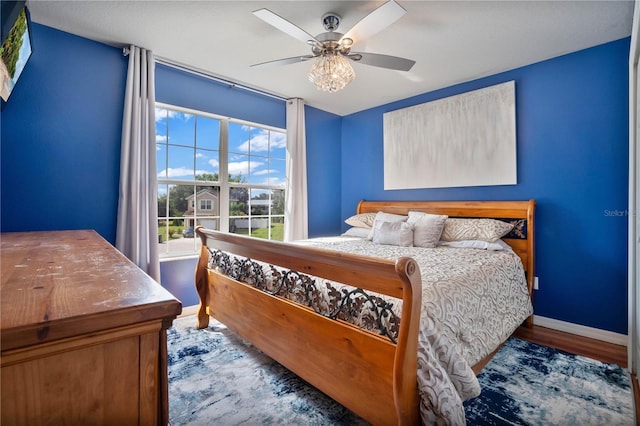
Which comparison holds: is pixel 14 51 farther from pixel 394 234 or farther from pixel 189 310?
pixel 394 234

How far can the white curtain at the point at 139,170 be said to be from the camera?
2639 mm

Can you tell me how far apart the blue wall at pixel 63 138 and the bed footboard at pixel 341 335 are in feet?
4.64

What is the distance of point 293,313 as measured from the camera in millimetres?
1750

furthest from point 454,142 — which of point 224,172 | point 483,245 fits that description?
point 224,172

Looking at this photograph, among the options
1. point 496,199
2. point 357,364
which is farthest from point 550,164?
point 357,364

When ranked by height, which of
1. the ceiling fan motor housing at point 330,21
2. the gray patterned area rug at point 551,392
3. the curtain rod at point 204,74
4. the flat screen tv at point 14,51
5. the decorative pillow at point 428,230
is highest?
the curtain rod at point 204,74

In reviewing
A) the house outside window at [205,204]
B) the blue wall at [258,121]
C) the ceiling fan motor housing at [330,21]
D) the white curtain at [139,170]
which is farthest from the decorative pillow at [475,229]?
the white curtain at [139,170]

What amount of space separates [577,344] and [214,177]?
3765 millimetres

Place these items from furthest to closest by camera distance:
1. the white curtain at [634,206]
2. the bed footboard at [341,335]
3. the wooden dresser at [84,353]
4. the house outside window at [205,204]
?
1. the house outside window at [205,204]
2. the white curtain at [634,206]
3. the bed footboard at [341,335]
4. the wooden dresser at [84,353]

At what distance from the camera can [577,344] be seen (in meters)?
2.45

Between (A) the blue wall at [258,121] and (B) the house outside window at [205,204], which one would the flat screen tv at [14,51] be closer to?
(A) the blue wall at [258,121]

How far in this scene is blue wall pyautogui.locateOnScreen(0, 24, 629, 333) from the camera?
2.36 m

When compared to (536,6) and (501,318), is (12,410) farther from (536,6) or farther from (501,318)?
(536,6)

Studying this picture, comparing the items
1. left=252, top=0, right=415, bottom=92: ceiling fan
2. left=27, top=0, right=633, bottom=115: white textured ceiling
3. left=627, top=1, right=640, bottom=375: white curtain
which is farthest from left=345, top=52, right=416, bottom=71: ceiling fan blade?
left=627, top=1, right=640, bottom=375: white curtain
